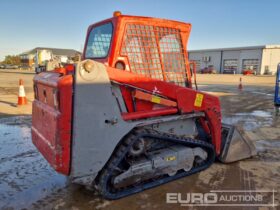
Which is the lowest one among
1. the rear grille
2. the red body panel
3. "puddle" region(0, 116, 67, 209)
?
"puddle" region(0, 116, 67, 209)

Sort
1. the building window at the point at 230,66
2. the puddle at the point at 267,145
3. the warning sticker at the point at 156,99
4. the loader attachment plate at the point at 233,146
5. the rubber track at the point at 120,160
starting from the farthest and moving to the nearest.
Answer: the building window at the point at 230,66 < the puddle at the point at 267,145 < the loader attachment plate at the point at 233,146 < the warning sticker at the point at 156,99 < the rubber track at the point at 120,160

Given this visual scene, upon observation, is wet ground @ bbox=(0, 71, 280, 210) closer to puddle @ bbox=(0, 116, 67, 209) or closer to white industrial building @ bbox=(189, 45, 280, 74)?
puddle @ bbox=(0, 116, 67, 209)

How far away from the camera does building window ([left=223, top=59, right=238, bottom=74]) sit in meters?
55.0

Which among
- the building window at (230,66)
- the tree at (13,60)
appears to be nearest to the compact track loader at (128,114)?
the building window at (230,66)

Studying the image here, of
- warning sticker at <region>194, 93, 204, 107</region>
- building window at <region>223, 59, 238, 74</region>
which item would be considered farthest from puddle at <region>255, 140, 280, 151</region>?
building window at <region>223, 59, 238, 74</region>

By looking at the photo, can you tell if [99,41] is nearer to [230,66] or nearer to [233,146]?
[233,146]

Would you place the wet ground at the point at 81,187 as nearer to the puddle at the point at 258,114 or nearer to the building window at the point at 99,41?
the building window at the point at 99,41

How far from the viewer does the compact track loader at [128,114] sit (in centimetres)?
260

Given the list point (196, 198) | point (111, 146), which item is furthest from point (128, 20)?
point (196, 198)

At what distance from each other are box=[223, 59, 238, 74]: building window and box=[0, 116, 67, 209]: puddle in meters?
55.2

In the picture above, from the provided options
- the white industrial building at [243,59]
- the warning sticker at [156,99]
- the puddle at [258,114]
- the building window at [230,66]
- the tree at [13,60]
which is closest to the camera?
the warning sticker at [156,99]

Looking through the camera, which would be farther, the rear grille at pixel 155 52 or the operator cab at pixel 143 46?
the rear grille at pixel 155 52

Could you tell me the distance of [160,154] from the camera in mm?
3264

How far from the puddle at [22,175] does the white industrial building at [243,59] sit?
53.8 metres
